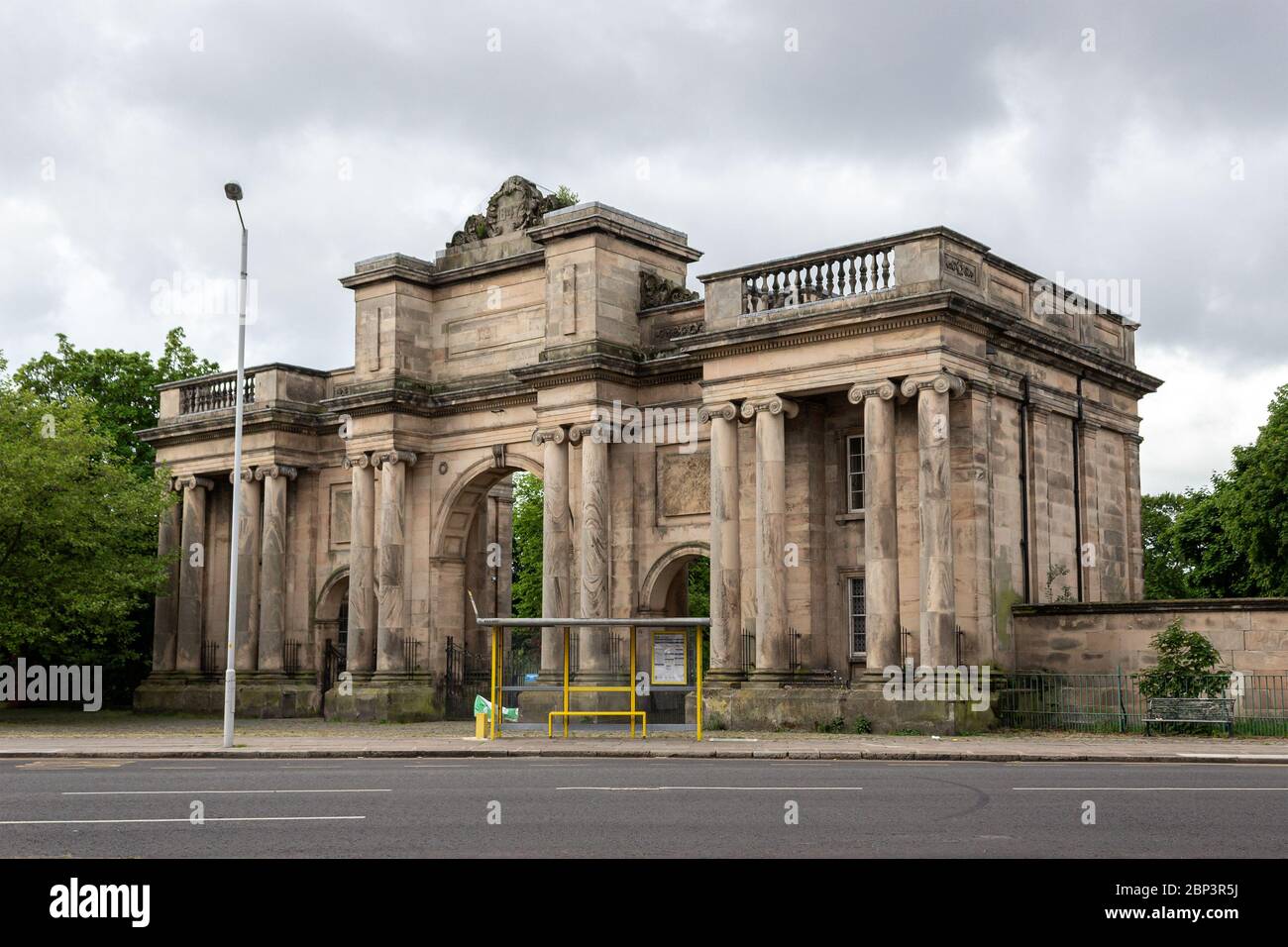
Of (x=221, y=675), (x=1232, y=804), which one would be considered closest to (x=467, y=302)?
(x=221, y=675)

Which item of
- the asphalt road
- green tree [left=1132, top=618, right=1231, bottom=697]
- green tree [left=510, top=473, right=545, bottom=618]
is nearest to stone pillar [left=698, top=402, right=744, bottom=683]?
green tree [left=1132, top=618, right=1231, bottom=697]

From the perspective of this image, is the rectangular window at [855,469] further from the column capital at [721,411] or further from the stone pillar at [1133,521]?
the stone pillar at [1133,521]

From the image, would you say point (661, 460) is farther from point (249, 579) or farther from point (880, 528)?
point (249, 579)

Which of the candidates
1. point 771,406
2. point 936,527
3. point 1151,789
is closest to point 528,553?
point 771,406

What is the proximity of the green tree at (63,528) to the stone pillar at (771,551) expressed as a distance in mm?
18177

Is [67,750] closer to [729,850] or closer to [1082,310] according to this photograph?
[729,850]

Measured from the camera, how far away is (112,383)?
53188 mm

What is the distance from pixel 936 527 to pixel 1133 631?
172 inches

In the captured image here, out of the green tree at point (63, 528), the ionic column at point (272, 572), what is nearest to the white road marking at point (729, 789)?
the green tree at point (63, 528)

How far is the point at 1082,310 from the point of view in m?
34.5

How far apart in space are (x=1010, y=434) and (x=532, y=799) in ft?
61.2

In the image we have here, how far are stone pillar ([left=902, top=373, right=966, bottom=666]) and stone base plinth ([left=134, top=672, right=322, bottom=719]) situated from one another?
18.9m

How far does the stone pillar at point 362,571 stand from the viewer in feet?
127

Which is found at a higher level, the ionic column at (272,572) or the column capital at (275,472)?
the column capital at (275,472)
